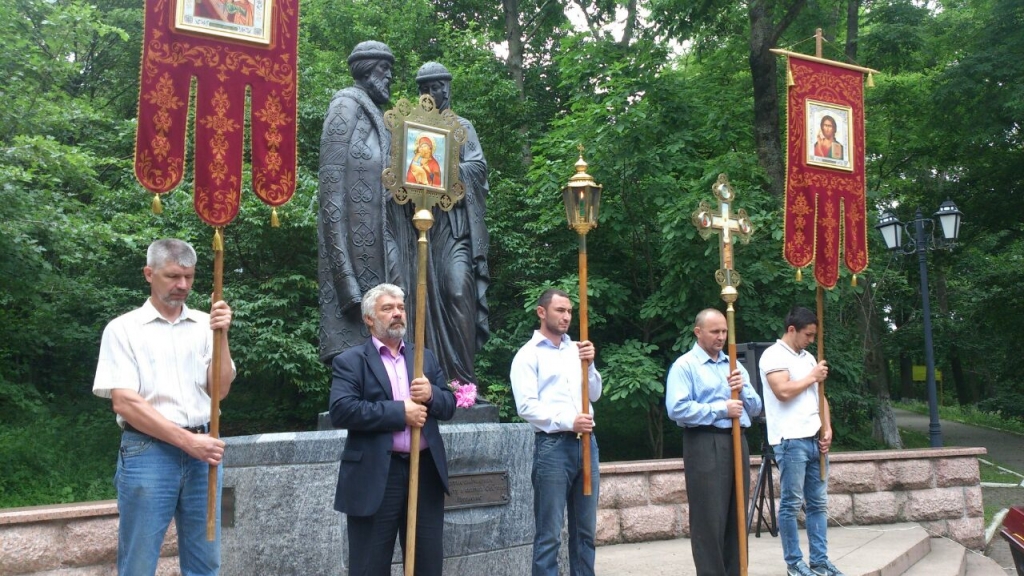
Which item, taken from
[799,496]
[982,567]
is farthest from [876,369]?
[799,496]

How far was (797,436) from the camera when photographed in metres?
5.29

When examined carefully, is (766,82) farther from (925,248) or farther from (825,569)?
(825,569)

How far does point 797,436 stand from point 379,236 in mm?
2862

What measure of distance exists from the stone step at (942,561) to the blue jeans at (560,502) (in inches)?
130

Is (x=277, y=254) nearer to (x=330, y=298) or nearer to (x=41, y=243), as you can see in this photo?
(x=41, y=243)

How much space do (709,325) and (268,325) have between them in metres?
8.67

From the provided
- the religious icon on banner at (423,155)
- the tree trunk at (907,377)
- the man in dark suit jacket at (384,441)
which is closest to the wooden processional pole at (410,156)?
the religious icon on banner at (423,155)

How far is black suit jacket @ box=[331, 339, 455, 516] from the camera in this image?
3.49m

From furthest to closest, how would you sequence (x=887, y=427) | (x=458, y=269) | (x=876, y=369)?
(x=876, y=369), (x=887, y=427), (x=458, y=269)

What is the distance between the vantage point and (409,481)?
12.0 feet

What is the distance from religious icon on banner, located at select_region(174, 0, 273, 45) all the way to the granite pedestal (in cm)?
216

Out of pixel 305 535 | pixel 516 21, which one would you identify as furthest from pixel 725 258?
pixel 516 21

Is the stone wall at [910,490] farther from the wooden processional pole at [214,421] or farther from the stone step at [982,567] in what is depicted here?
the wooden processional pole at [214,421]

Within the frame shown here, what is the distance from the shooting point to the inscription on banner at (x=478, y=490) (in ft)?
15.9
